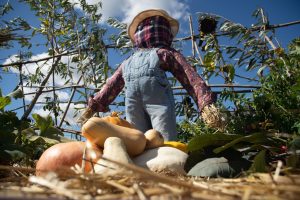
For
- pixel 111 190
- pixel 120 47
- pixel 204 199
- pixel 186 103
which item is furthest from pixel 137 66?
pixel 204 199

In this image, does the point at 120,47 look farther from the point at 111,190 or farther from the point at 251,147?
the point at 111,190

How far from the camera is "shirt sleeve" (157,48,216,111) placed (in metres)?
1.67

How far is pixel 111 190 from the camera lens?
46 centimetres

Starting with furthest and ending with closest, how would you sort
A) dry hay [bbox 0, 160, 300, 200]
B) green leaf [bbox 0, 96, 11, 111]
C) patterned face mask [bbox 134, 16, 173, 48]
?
1. patterned face mask [bbox 134, 16, 173, 48]
2. green leaf [bbox 0, 96, 11, 111]
3. dry hay [bbox 0, 160, 300, 200]

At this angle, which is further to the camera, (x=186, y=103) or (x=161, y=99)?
(x=186, y=103)

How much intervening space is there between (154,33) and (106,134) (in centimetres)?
132

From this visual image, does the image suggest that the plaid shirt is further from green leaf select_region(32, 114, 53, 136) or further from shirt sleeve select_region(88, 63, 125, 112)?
green leaf select_region(32, 114, 53, 136)

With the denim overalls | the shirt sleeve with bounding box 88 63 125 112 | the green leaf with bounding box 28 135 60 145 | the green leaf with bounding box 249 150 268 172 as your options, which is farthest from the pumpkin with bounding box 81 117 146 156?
the shirt sleeve with bounding box 88 63 125 112

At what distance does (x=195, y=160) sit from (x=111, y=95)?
53.9 inches

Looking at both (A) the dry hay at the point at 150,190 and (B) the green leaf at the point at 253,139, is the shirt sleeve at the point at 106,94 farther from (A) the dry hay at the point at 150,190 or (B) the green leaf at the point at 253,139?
(A) the dry hay at the point at 150,190

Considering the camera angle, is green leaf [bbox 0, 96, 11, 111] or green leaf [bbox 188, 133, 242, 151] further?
green leaf [bbox 0, 96, 11, 111]

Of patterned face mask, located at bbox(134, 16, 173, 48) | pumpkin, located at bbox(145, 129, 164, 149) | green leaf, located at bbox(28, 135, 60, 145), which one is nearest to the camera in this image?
pumpkin, located at bbox(145, 129, 164, 149)

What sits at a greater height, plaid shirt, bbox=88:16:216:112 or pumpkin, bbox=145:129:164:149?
plaid shirt, bbox=88:16:216:112

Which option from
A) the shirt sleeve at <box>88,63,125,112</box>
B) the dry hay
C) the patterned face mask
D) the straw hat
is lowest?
the dry hay
